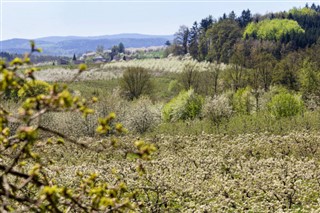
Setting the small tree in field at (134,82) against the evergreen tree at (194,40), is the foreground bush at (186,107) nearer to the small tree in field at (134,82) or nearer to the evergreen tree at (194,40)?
the small tree in field at (134,82)

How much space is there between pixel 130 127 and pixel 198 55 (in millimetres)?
52357

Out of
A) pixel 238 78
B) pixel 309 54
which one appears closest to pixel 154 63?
pixel 309 54

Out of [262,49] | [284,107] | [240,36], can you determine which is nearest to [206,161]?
[284,107]

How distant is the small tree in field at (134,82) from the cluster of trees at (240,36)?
700 inches

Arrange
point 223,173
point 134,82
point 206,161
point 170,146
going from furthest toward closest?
point 134,82 < point 170,146 < point 206,161 < point 223,173

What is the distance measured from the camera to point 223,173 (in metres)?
15.9

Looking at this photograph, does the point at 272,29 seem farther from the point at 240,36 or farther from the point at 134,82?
the point at 134,82

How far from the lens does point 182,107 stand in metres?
29.4

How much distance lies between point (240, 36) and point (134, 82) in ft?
141

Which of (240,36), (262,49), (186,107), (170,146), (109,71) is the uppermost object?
(240,36)

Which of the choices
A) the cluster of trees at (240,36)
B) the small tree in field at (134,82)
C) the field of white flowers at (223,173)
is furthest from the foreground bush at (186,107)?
the cluster of trees at (240,36)

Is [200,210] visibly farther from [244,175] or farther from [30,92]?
[30,92]

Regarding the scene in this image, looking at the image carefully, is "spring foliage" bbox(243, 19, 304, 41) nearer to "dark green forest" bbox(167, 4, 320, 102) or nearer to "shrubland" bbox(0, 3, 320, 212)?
"dark green forest" bbox(167, 4, 320, 102)

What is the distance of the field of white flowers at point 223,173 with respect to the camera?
38.4ft
